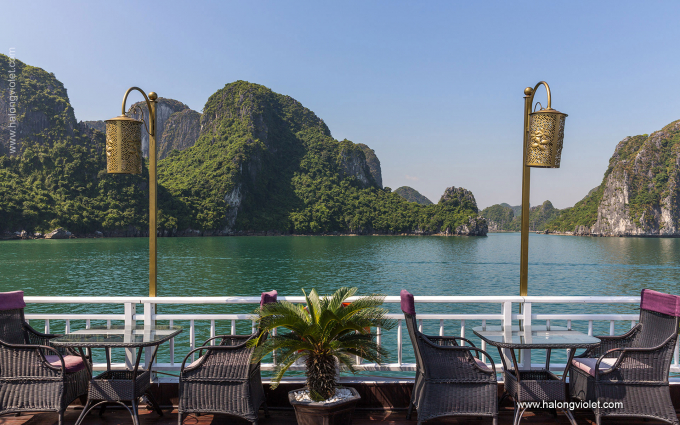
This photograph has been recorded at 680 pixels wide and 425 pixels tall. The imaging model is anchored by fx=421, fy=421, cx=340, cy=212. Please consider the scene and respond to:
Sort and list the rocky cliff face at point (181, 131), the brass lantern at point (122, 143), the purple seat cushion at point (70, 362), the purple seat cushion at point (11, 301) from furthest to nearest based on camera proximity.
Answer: the rocky cliff face at point (181, 131) → the brass lantern at point (122, 143) → the purple seat cushion at point (11, 301) → the purple seat cushion at point (70, 362)

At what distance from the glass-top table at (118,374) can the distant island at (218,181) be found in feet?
207

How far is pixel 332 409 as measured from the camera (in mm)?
2668

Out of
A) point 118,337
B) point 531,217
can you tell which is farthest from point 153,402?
point 531,217

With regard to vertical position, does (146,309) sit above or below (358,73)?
below

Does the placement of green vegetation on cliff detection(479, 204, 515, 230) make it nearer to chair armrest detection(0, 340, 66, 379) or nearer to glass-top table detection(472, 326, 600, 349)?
glass-top table detection(472, 326, 600, 349)

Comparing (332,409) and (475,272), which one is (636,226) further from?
(332,409)

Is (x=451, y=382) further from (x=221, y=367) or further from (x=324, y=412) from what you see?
(x=221, y=367)

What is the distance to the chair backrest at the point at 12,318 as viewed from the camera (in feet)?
10.2

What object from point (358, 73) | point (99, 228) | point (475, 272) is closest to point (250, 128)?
point (99, 228)

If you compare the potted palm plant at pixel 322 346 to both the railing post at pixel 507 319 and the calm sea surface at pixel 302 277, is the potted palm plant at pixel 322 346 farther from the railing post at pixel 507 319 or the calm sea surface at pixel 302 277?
the calm sea surface at pixel 302 277

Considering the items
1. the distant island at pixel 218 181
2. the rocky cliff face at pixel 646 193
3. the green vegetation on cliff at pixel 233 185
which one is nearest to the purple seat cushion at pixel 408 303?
the distant island at pixel 218 181

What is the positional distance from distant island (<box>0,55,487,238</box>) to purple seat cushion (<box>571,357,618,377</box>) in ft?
213

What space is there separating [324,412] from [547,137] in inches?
97.8

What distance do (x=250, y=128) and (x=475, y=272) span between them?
285 feet
